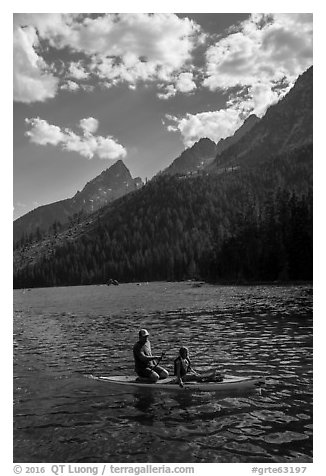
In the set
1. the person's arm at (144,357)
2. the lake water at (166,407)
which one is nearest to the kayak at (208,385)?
the lake water at (166,407)

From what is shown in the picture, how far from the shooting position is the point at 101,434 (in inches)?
644

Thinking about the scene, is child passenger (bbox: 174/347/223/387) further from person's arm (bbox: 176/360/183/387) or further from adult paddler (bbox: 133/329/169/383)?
adult paddler (bbox: 133/329/169/383)

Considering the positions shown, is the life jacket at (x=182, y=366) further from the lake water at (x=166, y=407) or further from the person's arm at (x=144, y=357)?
the person's arm at (x=144, y=357)

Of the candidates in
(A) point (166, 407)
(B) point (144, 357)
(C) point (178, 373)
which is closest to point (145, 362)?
(B) point (144, 357)

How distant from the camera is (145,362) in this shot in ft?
73.8

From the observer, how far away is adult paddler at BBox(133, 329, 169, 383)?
22.1 m

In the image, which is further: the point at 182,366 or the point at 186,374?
the point at 182,366

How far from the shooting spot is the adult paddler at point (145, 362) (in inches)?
869

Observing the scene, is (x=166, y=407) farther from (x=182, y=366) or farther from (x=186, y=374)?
(x=182, y=366)

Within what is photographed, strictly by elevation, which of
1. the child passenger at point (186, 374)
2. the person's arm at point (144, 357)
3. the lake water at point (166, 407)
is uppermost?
the person's arm at point (144, 357)

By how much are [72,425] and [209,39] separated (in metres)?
19.8

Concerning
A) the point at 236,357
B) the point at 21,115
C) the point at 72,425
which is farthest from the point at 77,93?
the point at 236,357

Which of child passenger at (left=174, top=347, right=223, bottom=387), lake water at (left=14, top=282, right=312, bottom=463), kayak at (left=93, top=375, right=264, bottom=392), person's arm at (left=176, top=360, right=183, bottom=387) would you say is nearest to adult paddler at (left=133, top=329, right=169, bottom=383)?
kayak at (left=93, top=375, right=264, bottom=392)

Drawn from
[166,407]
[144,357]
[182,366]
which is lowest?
[166,407]
